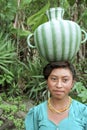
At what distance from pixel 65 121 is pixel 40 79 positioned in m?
2.91

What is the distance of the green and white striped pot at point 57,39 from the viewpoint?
6.78ft

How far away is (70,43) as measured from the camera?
2117 millimetres

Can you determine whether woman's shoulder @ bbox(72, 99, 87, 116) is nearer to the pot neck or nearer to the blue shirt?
the blue shirt

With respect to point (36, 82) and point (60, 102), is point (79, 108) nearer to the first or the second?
point (60, 102)

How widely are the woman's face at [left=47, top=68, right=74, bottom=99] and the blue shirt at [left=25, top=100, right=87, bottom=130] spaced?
0.11 metres

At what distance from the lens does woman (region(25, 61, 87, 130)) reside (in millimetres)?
1862

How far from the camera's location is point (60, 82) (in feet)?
6.06

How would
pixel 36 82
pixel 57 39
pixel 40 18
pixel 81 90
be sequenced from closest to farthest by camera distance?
1. pixel 57 39
2. pixel 40 18
3. pixel 81 90
4. pixel 36 82

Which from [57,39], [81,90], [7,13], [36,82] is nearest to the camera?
[57,39]

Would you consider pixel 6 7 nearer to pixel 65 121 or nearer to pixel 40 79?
pixel 40 79

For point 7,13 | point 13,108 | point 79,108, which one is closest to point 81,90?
point 13,108

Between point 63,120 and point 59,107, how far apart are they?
73 mm

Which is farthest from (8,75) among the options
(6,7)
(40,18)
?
(40,18)

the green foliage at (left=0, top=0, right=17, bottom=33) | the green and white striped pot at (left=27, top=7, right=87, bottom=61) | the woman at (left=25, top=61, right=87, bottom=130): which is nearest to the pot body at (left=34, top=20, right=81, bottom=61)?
the green and white striped pot at (left=27, top=7, right=87, bottom=61)
